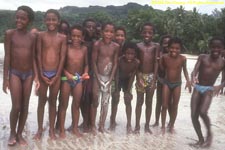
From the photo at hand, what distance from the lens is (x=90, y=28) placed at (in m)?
6.11

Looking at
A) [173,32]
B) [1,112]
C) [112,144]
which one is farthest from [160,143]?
[173,32]

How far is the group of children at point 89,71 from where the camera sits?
5.00m

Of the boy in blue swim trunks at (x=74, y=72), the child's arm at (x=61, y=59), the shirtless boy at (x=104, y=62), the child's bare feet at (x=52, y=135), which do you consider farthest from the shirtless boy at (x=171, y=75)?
the child's bare feet at (x=52, y=135)

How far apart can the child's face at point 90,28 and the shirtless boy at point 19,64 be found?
1.25 metres

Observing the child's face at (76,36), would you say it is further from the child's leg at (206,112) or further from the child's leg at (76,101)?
the child's leg at (206,112)

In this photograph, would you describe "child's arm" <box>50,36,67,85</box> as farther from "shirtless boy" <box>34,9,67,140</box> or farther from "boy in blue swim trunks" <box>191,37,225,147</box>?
"boy in blue swim trunks" <box>191,37,225,147</box>

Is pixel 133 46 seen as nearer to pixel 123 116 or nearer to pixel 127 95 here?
pixel 127 95

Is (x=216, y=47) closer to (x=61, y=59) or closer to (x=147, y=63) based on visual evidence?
(x=147, y=63)

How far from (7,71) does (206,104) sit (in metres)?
3.10

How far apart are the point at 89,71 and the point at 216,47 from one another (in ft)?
7.10

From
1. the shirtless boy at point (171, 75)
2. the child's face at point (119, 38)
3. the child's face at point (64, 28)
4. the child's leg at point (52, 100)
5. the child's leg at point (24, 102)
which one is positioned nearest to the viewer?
the child's leg at point (24, 102)

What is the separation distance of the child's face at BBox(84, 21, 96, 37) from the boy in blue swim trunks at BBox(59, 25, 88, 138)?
505 millimetres

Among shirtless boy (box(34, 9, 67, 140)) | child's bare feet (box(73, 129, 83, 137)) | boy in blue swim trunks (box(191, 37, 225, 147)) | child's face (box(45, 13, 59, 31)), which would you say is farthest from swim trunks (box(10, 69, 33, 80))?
boy in blue swim trunks (box(191, 37, 225, 147))

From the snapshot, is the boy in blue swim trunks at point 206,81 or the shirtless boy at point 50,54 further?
the boy in blue swim trunks at point 206,81
